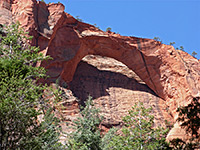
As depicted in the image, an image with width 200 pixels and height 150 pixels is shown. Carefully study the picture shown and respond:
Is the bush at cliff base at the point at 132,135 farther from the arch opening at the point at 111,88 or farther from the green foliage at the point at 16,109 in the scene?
the arch opening at the point at 111,88

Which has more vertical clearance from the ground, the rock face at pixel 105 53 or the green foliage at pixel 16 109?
the rock face at pixel 105 53

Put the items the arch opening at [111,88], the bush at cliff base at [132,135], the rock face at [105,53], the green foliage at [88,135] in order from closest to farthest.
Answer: the bush at cliff base at [132,135] < the green foliage at [88,135] < the rock face at [105,53] < the arch opening at [111,88]

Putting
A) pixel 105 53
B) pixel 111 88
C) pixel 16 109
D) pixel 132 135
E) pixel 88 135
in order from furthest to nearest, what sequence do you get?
1. pixel 111 88
2. pixel 105 53
3. pixel 88 135
4. pixel 132 135
5. pixel 16 109

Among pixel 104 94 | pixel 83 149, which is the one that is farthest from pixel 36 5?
pixel 83 149

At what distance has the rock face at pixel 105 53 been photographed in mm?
27250

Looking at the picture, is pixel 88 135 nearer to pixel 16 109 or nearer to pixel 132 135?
pixel 132 135

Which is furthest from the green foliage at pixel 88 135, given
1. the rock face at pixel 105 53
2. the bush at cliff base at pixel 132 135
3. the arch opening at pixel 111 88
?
the arch opening at pixel 111 88

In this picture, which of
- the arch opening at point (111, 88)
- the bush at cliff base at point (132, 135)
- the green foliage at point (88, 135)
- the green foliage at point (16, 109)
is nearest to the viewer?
the green foliage at point (16, 109)

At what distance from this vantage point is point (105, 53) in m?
33.7

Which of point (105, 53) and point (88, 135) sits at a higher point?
point (105, 53)

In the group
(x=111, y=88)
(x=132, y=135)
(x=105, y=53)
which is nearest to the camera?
(x=132, y=135)

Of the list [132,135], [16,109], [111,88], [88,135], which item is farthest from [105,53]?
A: [16,109]

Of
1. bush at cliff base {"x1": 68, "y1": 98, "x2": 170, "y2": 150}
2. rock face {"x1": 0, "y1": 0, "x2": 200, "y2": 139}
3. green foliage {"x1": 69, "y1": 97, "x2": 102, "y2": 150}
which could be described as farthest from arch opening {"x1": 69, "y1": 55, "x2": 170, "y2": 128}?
bush at cliff base {"x1": 68, "y1": 98, "x2": 170, "y2": 150}

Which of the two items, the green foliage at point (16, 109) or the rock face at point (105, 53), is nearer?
the green foliage at point (16, 109)
